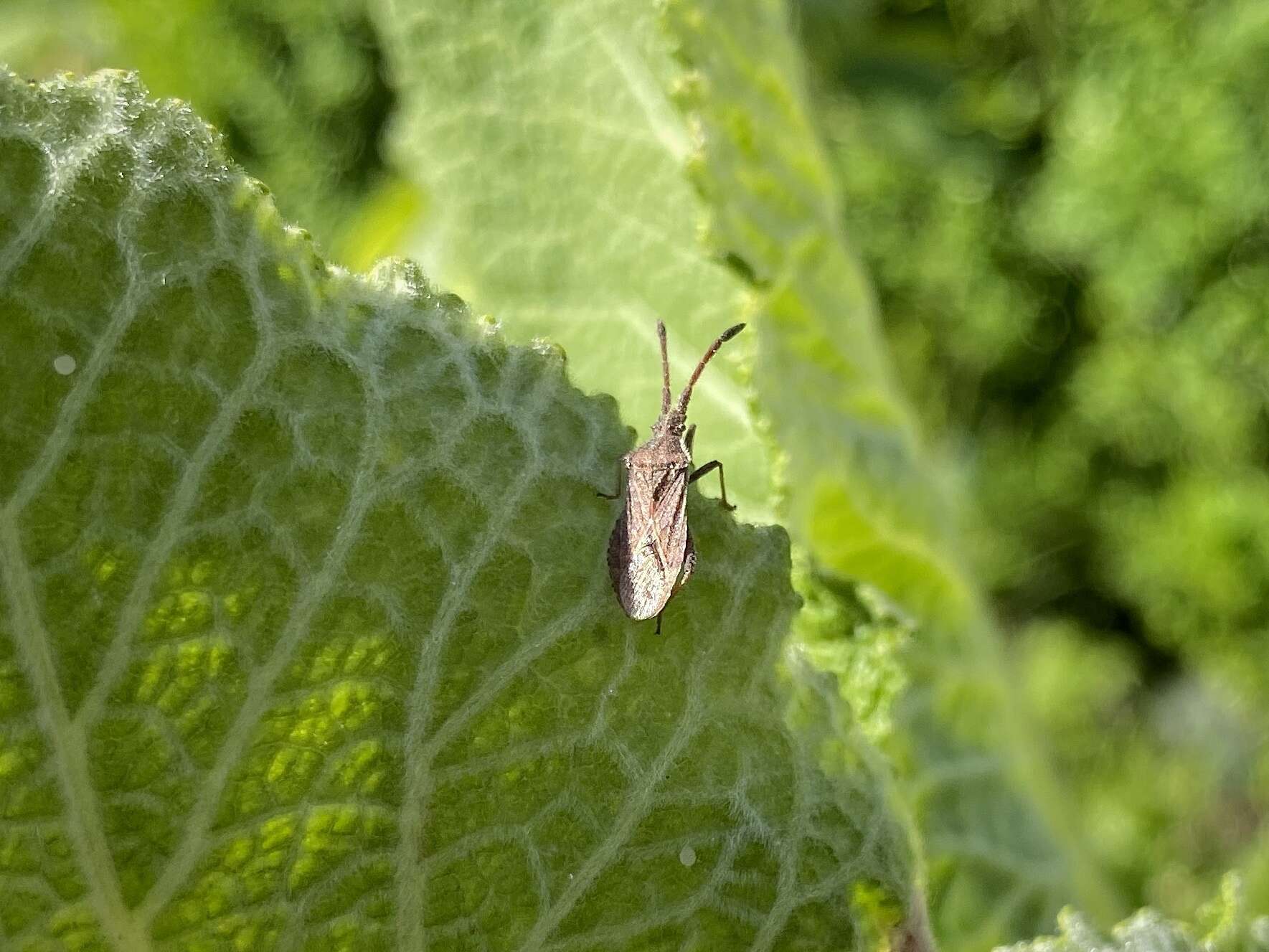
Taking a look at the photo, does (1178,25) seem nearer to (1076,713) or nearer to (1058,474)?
(1058,474)

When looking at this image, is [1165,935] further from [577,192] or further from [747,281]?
[577,192]

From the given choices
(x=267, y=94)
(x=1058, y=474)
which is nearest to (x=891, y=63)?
(x=1058, y=474)

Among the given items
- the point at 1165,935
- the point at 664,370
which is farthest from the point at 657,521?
the point at 1165,935

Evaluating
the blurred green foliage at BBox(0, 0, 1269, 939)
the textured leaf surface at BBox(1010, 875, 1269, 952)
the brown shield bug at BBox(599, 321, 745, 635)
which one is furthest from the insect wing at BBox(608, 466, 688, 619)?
the blurred green foliage at BBox(0, 0, 1269, 939)

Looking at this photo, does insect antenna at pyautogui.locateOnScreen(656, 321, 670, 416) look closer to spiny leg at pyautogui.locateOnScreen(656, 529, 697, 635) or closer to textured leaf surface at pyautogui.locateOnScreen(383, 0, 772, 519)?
textured leaf surface at pyautogui.locateOnScreen(383, 0, 772, 519)

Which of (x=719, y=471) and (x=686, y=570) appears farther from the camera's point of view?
(x=719, y=471)

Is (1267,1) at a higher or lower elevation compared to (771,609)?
higher
